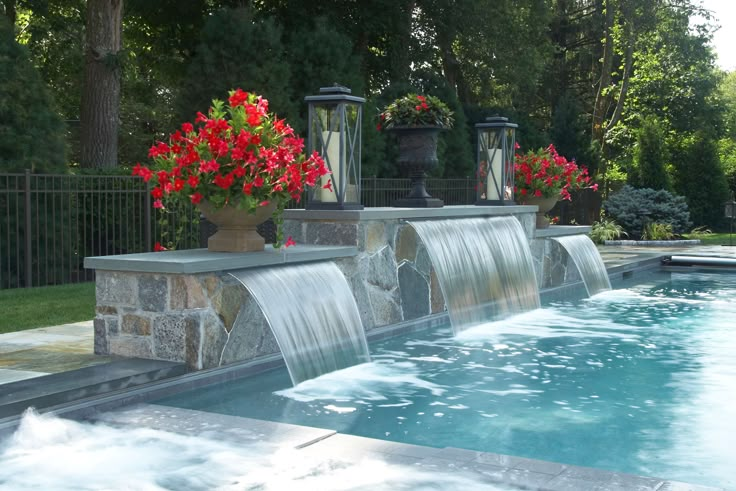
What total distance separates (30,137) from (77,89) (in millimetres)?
14591

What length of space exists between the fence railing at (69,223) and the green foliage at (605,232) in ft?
34.7

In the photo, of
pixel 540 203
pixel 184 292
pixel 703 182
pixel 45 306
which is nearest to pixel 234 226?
pixel 184 292

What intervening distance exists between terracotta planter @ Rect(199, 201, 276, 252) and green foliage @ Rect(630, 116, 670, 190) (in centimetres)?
2259

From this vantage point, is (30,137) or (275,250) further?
(30,137)

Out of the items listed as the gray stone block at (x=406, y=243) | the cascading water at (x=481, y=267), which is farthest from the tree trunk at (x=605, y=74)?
the gray stone block at (x=406, y=243)

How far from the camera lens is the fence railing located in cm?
1266

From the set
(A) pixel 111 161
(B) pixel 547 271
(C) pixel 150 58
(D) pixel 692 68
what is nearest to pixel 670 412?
(B) pixel 547 271

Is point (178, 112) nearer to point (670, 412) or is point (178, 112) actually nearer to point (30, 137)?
point (30, 137)

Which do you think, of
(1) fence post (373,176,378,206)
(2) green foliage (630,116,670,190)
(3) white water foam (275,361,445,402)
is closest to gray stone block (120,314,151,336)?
(3) white water foam (275,361,445,402)

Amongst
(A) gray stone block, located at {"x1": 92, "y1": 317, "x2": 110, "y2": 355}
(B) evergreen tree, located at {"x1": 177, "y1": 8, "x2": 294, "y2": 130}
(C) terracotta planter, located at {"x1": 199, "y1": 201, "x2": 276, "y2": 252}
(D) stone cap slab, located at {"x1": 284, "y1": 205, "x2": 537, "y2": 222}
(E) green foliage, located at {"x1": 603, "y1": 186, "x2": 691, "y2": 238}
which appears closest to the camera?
(A) gray stone block, located at {"x1": 92, "y1": 317, "x2": 110, "y2": 355}

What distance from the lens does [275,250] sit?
7996 mm

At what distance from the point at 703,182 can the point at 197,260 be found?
2730 centimetres

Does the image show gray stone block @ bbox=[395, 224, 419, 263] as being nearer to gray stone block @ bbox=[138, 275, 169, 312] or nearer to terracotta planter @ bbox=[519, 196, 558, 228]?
gray stone block @ bbox=[138, 275, 169, 312]

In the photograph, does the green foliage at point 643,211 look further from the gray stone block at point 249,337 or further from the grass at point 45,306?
the gray stone block at point 249,337
